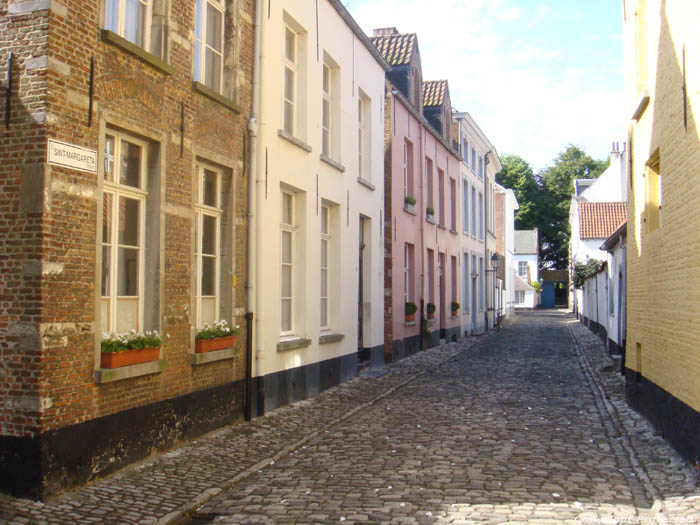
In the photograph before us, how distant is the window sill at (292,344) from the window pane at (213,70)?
11.8 feet

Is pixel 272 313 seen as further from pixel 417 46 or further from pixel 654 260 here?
pixel 417 46

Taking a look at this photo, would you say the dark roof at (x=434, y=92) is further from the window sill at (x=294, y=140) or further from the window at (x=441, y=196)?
the window sill at (x=294, y=140)

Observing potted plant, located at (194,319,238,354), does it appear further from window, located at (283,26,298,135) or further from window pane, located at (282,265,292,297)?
window, located at (283,26,298,135)

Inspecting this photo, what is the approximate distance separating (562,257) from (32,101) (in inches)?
2725

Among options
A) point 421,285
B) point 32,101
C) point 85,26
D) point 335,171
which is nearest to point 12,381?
point 32,101

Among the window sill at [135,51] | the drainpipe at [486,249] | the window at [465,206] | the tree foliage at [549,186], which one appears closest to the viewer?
the window sill at [135,51]

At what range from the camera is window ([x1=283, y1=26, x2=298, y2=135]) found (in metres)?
11.7

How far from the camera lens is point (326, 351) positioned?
1280cm

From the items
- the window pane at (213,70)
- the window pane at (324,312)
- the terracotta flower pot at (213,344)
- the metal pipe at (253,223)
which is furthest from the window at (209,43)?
the window pane at (324,312)

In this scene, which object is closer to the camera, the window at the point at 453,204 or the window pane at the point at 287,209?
the window pane at the point at 287,209

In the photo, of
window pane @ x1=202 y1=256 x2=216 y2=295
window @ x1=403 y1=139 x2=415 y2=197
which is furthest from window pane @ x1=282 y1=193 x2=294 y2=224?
window @ x1=403 y1=139 x2=415 y2=197

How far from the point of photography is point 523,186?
66.9 meters

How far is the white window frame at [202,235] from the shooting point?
8.90 m

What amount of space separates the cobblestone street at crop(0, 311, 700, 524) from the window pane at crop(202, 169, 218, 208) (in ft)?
9.00
